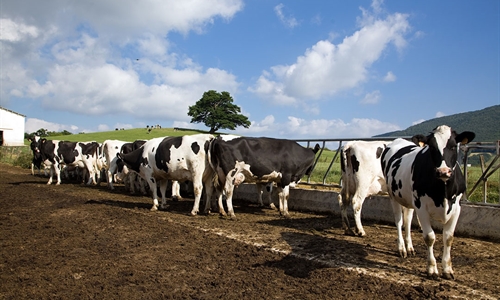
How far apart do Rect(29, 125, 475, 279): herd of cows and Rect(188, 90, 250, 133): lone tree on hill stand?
6427 cm

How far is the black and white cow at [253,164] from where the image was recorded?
1203 centimetres

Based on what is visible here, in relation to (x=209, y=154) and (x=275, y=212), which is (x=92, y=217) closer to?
(x=209, y=154)

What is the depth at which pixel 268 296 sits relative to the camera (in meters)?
5.22

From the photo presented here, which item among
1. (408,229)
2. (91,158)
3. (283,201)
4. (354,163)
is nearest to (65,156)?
(91,158)

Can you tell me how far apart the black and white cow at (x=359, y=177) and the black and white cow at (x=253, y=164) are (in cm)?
299

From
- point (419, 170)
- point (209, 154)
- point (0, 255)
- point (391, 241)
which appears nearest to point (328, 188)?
point (209, 154)

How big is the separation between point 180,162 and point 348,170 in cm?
570

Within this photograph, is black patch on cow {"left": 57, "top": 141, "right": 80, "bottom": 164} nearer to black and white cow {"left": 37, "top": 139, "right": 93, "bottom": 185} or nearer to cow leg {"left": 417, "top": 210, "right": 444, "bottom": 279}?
black and white cow {"left": 37, "top": 139, "right": 93, "bottom": 185}

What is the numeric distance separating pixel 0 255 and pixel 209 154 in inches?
259

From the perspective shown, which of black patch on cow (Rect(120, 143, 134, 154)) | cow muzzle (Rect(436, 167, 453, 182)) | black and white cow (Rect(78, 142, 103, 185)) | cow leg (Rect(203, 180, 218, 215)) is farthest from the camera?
black and white cow (Rect(78, 142, 103, 185))

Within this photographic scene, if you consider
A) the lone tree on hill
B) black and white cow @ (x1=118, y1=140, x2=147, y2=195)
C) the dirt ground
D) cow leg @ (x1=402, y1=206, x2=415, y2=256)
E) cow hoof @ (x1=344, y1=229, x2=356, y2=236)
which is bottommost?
the dirt ground

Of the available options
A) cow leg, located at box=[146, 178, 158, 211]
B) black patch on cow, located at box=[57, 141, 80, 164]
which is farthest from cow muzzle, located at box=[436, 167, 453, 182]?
black patch on cow, located at box=[57, 141, 80, 164]

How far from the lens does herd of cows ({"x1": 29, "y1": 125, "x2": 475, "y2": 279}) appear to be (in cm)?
582

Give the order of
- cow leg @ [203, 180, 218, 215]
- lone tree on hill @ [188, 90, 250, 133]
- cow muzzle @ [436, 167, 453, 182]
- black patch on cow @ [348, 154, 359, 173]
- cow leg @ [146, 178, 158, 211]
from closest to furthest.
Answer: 1. cow muzzle @ [436, 167, 453, 182]
2. black patch on cow @ [348, 154, 359, 173]
3. cow leg @ [203, 180, 218, 215]
4. cow leg @ [146, 178, 158, 211]
5. lone tree on hill @ [188, 90, 250, 133]
